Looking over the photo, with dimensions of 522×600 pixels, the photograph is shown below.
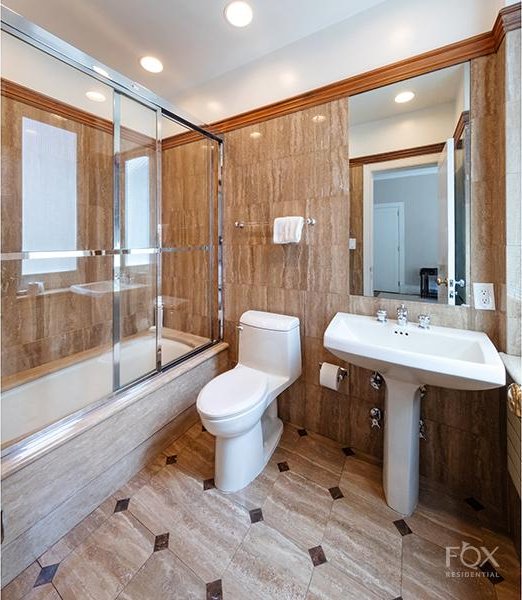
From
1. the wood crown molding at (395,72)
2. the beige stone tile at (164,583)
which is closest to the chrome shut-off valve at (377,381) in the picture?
the beige stone tile at (164,583)

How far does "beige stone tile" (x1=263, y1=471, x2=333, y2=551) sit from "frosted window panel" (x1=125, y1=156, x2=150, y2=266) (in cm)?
177

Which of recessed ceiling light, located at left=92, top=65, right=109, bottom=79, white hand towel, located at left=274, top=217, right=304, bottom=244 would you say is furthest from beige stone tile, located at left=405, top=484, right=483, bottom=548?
recessed ceiling light, located at left=92, top=65, right=109, bottom=79

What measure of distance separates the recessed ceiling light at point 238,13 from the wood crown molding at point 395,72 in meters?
0.45

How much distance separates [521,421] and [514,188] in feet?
3.15

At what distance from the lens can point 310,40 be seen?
1790 mm

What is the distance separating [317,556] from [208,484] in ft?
2.13

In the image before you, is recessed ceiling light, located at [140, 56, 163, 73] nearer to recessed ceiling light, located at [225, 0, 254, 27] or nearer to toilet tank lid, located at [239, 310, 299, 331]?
recessed ceiling light, located at [225, 0, 254, 27]

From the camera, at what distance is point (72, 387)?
1.87m

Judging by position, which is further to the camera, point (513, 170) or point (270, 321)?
point (270, 321)

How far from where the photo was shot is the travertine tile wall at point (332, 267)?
1.36 metres

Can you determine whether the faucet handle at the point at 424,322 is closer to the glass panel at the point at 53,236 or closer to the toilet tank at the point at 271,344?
the toilet tank at the point at 271,344

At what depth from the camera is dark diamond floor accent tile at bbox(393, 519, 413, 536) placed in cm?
131

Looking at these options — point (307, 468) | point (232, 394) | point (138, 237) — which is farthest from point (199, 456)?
point (138, 237)

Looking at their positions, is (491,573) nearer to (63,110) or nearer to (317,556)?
(317,556)
